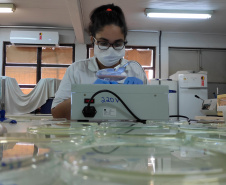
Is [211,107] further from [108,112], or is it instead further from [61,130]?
[61,130]

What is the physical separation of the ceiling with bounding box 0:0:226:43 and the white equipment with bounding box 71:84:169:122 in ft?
8.57

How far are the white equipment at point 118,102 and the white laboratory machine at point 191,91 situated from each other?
132 inches

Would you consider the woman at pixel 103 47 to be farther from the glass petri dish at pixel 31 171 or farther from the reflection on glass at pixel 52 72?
the reflection on glass at pixel 52 72

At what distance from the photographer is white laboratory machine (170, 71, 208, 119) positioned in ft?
13.3

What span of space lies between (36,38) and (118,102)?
14.1 ft

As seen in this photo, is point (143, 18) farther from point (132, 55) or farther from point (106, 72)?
point (106, 72)

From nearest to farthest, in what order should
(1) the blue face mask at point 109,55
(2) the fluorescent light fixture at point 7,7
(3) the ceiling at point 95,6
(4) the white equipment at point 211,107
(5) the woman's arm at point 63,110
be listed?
(5) the woman's arm at point 63,110, (1) the blue face mask at point 109,55, (4) the white equipment at point 211,107, (3) the ceiling at point 95,6, (2) the fluorescent light fixture at point 7,7

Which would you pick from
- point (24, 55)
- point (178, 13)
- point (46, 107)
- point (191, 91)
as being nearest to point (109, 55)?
point (46, 107)

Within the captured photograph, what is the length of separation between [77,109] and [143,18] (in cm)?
384

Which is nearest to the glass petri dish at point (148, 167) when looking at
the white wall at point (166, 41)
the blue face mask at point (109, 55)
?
the blue face mask at point (109, 55)

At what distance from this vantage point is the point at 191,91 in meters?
4.17

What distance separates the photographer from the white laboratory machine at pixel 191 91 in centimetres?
405

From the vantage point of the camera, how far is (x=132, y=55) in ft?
16.7


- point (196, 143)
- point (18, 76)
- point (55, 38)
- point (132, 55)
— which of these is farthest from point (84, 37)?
point (196, 143)
